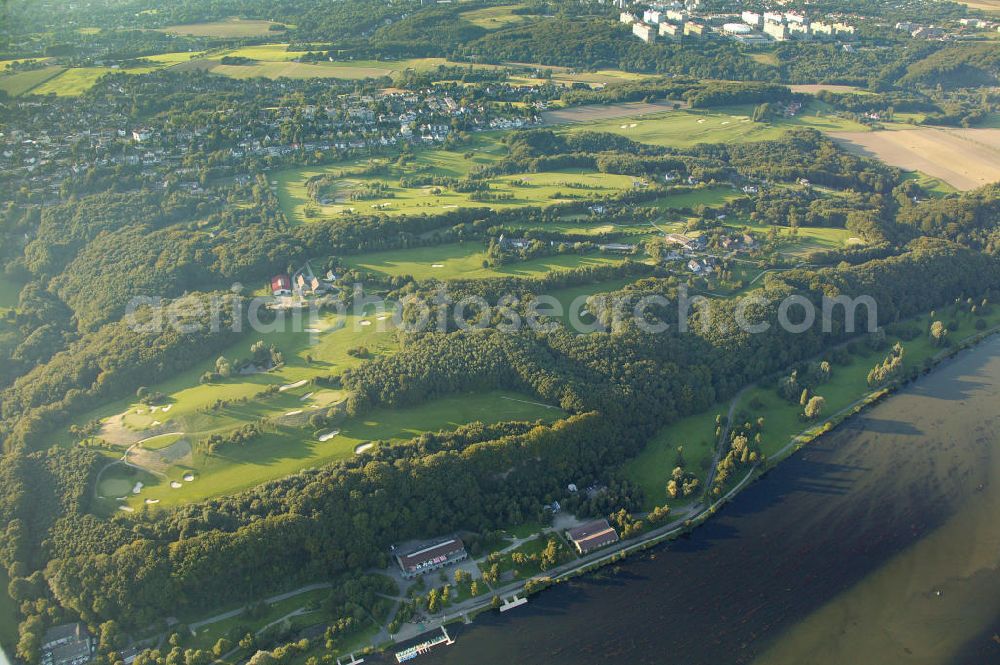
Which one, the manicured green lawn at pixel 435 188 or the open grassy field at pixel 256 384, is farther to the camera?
the manicured green lawn at pixel 435 188

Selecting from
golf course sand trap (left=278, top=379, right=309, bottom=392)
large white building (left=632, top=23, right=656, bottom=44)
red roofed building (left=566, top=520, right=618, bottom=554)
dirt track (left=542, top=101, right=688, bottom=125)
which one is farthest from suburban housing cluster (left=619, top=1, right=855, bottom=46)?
red roofed building (left=566, top=520, right=618, bottom=554)

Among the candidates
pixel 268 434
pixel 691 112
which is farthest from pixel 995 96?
pixel 268 434

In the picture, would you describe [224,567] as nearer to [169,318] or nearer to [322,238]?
[169,318]

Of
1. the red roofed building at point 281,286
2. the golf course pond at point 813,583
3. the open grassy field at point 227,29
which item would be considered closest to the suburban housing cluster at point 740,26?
the open grassy field at point 227,29

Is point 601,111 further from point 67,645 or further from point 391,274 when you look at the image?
point 67,645

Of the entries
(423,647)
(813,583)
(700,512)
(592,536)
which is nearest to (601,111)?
(700,512)

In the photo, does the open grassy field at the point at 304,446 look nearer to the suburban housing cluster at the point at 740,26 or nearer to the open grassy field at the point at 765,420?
the open grassy field at the point at 765,420
